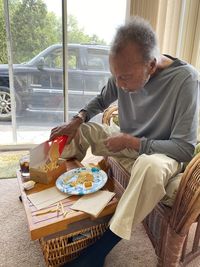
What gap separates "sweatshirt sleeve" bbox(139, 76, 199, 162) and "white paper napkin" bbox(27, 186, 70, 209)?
42 centimetres

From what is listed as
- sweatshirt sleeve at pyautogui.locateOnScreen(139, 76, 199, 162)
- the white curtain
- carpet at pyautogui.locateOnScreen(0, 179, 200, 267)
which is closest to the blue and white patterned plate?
sweatshirt sleeve at pyautogui.locateOnScreen(139, 76, 199, 162)

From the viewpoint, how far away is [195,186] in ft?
2.78

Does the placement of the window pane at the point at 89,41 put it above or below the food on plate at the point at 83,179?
above

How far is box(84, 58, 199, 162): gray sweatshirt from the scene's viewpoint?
3.39ft

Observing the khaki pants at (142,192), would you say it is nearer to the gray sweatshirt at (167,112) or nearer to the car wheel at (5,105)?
the gray sweatshirt at (167,112)

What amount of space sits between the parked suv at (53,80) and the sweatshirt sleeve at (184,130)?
4.85ft

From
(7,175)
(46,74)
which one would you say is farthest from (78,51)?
(7,175)

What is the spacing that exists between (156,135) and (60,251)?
673mm

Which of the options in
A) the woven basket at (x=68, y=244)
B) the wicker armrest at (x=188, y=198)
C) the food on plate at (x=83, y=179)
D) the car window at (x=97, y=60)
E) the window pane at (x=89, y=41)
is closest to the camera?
the wicker armrest at (x=188, y=198)

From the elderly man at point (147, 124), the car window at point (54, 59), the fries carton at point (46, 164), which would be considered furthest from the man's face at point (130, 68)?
the car window at point (54, 59)

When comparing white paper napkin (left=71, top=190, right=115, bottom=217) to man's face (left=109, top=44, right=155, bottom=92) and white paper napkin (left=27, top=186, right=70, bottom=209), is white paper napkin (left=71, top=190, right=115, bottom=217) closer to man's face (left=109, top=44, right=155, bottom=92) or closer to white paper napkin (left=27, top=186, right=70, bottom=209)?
white paper napkin (left=27, top=186, right=70, bottom=209)

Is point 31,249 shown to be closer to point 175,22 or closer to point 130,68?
point 130,68

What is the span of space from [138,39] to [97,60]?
144cm

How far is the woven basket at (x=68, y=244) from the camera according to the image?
97 cm
